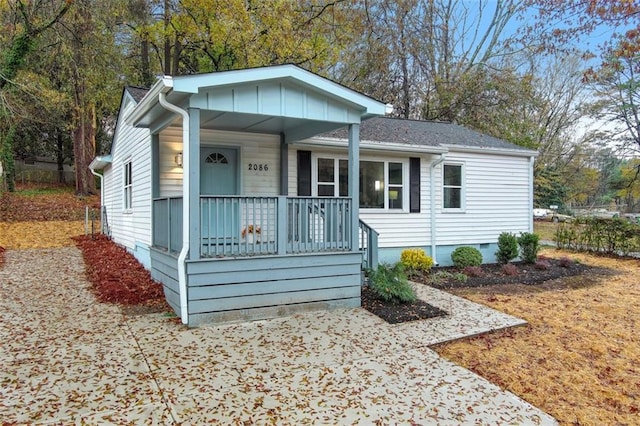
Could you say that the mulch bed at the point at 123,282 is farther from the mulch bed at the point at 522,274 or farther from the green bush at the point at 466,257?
the green bush at the point at 466,257

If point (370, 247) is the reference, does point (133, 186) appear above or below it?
above

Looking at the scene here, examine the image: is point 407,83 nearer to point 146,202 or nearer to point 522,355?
point 146,202

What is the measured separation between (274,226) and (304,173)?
2.77 m

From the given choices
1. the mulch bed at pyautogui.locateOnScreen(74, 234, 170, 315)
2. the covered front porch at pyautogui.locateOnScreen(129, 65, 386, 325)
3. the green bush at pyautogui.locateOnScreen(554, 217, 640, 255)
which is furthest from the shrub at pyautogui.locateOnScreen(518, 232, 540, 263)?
the mulch bed at pyautogui.locateOnScreen(74, 234, 170, 315)

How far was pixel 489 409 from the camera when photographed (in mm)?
3352

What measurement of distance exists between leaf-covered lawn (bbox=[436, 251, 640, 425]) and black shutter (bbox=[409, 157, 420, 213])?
2.73 metres

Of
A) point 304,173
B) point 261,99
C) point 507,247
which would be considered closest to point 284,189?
point 304,173

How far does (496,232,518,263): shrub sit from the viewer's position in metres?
10.2

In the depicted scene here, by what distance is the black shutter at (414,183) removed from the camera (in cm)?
952

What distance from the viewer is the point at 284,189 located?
8.20m

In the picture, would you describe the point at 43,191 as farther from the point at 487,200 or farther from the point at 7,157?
the point at 487,200

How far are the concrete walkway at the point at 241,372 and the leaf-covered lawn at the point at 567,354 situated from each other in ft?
0.86

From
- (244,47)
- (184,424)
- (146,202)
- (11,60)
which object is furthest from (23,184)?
(184,424)

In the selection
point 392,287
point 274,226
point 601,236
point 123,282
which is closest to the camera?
point 274,226
